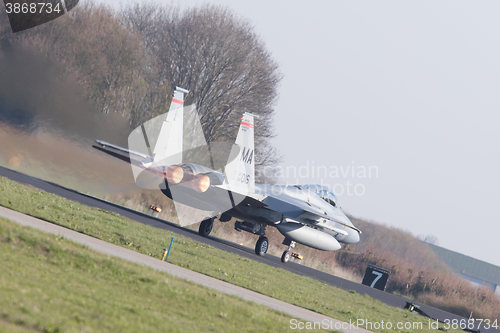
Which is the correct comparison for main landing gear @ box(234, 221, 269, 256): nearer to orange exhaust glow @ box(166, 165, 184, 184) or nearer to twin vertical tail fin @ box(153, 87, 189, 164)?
twin vertical tail fin @ box(153, 87, 189, 164)

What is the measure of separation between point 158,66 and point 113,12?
545cm

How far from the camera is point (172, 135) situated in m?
19.4

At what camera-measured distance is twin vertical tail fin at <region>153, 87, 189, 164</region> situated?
19.2 meters

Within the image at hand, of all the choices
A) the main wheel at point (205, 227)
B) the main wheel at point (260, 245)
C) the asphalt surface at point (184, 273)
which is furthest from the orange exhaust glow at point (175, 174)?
the main wheel at point (260, 245)

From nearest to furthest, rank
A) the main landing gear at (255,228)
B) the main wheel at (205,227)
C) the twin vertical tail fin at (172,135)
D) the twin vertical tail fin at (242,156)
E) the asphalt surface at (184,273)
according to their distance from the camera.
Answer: the asphalt surface at (184,273), the twin vertical tail fin at (172,135), the twin vertical tail fin at (242,156), the main landing gear at (255,228), the main wheel at (205,227)

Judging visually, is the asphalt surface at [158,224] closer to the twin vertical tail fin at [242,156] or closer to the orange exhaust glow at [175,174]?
the twin vertical tail fin at [242,156]

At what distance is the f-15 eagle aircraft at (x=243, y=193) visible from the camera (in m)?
18.8

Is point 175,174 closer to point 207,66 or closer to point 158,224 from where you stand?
point 158,224

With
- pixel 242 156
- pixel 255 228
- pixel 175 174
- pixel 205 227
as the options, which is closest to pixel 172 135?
pixel 175 174

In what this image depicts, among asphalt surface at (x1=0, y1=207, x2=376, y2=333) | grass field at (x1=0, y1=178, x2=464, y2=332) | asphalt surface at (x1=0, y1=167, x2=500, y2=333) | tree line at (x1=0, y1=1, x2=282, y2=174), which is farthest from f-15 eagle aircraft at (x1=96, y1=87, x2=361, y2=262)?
tree line at (x1=0, y1=1, x2=282, y2=174)

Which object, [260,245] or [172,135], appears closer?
[172,135]

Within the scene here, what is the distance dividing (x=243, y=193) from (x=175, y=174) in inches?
141

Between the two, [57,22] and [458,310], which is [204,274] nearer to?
[57,22]

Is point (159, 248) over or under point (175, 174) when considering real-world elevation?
under
